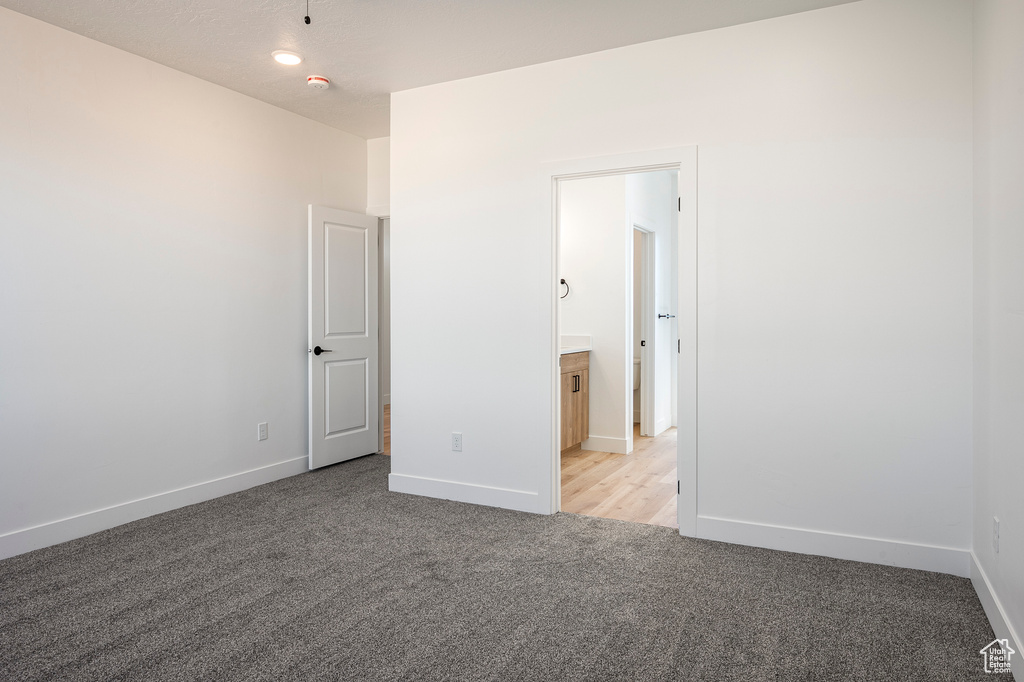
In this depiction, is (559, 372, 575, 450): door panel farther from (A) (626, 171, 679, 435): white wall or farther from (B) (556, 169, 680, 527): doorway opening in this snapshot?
(A) (626, 171, 679, 435): white wall

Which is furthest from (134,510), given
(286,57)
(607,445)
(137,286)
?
(607,445)

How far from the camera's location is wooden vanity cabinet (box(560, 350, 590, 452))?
505 centimetres

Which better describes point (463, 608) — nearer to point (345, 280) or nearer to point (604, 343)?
point (345, 280)

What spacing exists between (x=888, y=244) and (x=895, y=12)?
1050 mm

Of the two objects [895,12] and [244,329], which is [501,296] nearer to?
[244,329]

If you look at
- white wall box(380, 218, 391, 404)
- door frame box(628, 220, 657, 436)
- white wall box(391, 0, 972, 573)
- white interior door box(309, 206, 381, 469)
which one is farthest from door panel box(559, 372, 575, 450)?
white wall box(380, 218, 391, 404)

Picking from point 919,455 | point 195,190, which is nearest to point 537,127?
point 195,190

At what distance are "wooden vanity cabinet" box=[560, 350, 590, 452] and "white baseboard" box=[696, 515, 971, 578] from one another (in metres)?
1.91

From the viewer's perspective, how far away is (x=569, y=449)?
17.9 ft

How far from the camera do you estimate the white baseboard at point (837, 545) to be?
280cm

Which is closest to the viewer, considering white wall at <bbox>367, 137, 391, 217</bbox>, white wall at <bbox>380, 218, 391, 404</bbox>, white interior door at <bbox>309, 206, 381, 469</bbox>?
white interior door at <bbox>309, 206, 381, 469</bbox>

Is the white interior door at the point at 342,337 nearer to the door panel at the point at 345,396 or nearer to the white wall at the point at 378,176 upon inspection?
the door panel at the point at 345,396
